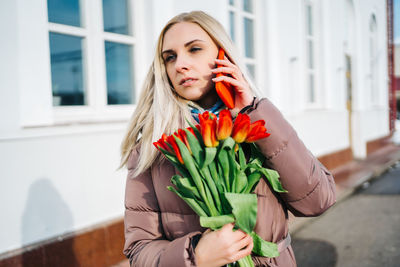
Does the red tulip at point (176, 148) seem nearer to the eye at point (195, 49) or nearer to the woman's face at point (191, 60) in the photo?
the woman's face at point (191, 60)

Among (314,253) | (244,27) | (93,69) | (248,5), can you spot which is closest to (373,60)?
A: (248,5)

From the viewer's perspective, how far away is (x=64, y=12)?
10.3ft

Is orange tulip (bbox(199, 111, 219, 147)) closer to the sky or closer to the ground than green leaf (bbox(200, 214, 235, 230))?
closer to the sky

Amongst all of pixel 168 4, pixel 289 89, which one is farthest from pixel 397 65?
pixel 168 4

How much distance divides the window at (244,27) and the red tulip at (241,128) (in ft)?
15.0

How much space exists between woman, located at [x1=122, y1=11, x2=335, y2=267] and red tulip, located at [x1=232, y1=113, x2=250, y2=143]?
0.17m

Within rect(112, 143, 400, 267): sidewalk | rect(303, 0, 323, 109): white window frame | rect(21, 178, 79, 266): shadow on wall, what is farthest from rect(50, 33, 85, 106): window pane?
rect(303, 0, 323, 109): white window frame

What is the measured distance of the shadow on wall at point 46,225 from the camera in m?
2.72

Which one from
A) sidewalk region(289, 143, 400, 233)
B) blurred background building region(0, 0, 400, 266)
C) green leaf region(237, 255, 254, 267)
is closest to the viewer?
green leaf region(237, 255, 254, 267)

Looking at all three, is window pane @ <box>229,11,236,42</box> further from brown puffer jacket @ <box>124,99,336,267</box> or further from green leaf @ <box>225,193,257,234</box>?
green leaf @ <box>225,193,257,234</box>

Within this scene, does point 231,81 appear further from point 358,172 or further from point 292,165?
point 358,172

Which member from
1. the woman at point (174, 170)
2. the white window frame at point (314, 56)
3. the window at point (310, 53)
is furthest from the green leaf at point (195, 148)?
the window at point (310, 53)

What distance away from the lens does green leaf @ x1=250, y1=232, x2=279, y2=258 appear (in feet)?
3.69

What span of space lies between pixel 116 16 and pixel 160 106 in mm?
2554
